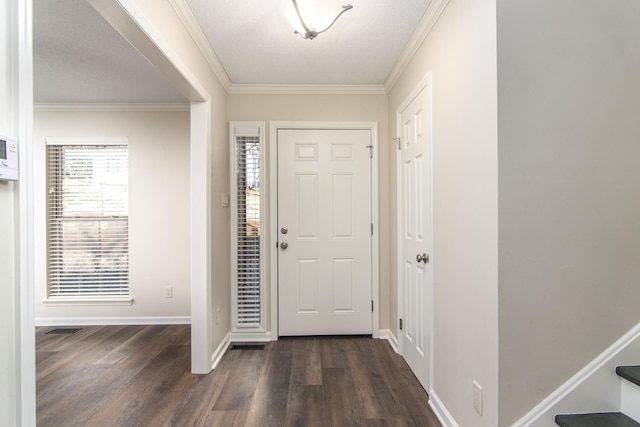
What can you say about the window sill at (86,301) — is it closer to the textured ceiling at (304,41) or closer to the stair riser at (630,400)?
the textured ceiling at (304,41)

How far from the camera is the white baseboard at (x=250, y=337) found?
285 cm

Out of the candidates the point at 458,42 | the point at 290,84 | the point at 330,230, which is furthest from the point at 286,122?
the point at 458,42

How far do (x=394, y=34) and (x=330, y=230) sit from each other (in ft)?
5.57

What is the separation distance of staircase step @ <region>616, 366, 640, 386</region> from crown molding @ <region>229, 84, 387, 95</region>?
2.57 metres

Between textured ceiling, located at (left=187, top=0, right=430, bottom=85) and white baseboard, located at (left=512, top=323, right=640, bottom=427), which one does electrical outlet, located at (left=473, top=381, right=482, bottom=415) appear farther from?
textured ceiling, located at (left=187, top=0, right=430, bottom=85)

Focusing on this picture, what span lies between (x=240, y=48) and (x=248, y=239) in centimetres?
163

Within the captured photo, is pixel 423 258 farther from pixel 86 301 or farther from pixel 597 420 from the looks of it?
pixel 86 301

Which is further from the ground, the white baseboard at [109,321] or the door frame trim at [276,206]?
the door frame trim at [276,206]

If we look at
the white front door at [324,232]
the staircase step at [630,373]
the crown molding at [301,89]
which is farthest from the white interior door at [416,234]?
the staircase step at [630,373]

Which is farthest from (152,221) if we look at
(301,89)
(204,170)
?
(301,89)

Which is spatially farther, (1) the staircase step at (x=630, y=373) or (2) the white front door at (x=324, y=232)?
(2) the white front door at (x=324, y=232)

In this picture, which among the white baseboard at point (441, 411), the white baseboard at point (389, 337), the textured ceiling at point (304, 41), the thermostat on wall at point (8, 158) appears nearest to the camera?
the thermostat on wall at point (8, 158)

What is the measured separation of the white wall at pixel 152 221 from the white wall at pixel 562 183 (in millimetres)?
3102

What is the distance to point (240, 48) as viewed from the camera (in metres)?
2.29
